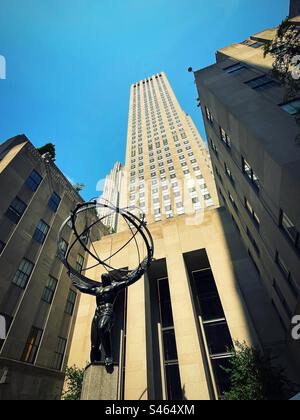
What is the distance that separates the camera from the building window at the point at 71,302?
2171cm

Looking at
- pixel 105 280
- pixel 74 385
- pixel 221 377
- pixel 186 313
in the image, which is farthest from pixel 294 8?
pixel 74 385

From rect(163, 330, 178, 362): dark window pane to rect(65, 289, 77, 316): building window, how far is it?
945 cm

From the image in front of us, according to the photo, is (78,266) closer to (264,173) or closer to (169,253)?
(169,253)

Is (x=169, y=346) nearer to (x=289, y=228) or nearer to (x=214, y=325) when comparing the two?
(x=214, y=325)

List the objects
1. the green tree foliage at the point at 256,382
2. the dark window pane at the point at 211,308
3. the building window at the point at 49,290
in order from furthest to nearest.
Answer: the dark window pane at the point at 211,308, the building window at the point at 49,290, the green tree foliage at the point at 256,382

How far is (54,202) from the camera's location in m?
24.0

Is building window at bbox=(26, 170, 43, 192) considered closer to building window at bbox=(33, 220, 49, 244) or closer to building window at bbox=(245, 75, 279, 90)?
building window at bbox=(33, 220, 49, 244)

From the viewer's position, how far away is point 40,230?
20797 millimetres

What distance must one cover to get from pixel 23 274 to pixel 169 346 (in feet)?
48.2

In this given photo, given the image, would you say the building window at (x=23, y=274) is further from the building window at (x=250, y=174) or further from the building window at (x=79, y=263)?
the building window at (x=250, y=174)

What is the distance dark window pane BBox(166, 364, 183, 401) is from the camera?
1900cm

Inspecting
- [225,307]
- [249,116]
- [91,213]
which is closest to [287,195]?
[249,116]

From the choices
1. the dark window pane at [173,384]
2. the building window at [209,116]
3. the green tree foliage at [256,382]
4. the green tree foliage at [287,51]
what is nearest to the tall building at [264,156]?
the building window at [209,116]

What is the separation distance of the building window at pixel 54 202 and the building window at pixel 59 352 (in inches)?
481
